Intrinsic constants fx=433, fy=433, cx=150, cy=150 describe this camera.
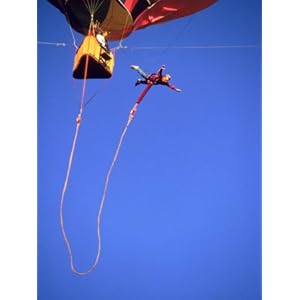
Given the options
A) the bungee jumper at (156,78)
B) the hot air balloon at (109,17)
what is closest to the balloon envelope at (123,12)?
the hot air balloon at (109,17)

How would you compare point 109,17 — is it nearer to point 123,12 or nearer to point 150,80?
point 123,12

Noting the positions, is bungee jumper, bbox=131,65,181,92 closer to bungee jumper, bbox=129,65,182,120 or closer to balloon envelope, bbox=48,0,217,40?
bungee jumper, bbox=129,65,182,120

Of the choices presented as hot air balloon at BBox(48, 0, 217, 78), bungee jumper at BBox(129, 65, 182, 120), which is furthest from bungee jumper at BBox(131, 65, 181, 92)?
hot air balloon at BBox(48, 0, 217, 78)

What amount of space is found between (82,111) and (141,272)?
747mm

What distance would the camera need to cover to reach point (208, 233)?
1885mm

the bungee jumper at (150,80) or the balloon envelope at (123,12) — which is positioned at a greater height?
the balloon envelope at (123,12)

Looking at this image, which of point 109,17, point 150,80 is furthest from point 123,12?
point 150,80

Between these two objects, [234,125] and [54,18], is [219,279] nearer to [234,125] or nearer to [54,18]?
[234,125]

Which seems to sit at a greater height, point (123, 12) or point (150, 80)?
point (123, 12)

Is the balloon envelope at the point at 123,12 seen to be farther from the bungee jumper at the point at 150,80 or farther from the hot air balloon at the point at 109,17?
the bungee jumper at the point at 150,80

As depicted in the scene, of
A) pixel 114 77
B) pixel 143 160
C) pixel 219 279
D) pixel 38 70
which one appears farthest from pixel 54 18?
pixel 219 279

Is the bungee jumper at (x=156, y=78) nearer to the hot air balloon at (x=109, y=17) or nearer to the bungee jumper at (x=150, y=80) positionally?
the bungee jumper at (x=150, y=80)

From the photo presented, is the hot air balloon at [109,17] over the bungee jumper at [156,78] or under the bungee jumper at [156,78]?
over

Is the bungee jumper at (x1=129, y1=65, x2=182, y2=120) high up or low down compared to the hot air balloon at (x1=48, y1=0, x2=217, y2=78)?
down
